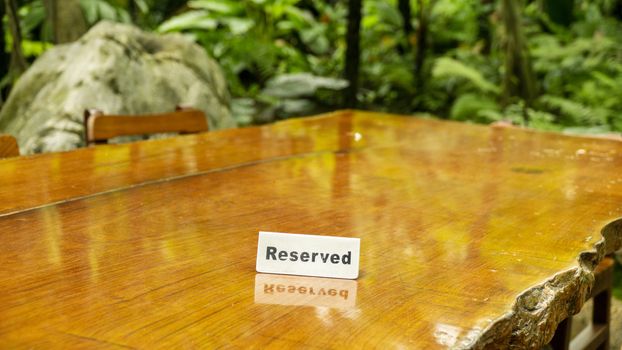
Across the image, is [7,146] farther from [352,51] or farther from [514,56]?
[514,56]

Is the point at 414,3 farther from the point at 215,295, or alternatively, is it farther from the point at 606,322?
the point at 215,295

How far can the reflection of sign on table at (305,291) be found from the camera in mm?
864

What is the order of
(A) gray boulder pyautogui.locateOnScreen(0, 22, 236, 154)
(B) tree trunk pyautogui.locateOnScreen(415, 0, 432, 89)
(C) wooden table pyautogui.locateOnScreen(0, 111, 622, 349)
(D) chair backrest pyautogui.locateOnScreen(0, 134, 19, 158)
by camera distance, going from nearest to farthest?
(C) wooden table pyautogui.locateOnScreen(0, 111, 622, 349) → (D) chair backrest pyautogui.locateOnScreen(0, 134, 19, 158) → (A) gray boulder pyautogui.locateOnScreen(0, 22, 236, 154) → (B) tree trunk pyautogui.locateOnScreen(415, 0, 432, 89)

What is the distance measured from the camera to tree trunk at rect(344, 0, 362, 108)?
4.93 metres

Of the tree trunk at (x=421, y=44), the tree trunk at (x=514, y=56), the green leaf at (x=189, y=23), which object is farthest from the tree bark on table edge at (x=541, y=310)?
the tree trunk at (x=421, y=44)

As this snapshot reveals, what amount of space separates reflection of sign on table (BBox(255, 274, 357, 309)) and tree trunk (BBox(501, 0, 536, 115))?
4408mm

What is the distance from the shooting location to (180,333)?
755mm

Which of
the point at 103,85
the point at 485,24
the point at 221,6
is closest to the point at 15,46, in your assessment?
the point at 103,85

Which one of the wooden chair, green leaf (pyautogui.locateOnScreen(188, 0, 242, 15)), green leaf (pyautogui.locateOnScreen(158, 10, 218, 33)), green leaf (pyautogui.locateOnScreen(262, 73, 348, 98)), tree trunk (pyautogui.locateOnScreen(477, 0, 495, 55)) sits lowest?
the wooden chair

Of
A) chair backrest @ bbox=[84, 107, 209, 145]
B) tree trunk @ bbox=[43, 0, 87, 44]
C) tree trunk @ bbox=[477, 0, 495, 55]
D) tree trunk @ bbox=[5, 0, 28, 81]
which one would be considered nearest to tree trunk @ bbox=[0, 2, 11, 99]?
tree trunk @ bbox=[5, 0, 28, 81]

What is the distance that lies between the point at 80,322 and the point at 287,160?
3.37 feet

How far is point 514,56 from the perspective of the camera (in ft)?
16.9

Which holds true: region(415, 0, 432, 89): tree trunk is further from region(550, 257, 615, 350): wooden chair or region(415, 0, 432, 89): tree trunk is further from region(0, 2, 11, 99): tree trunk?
region(550, 257, 615, 350): wooden chair

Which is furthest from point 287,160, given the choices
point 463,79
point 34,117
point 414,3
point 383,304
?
point 414,3
